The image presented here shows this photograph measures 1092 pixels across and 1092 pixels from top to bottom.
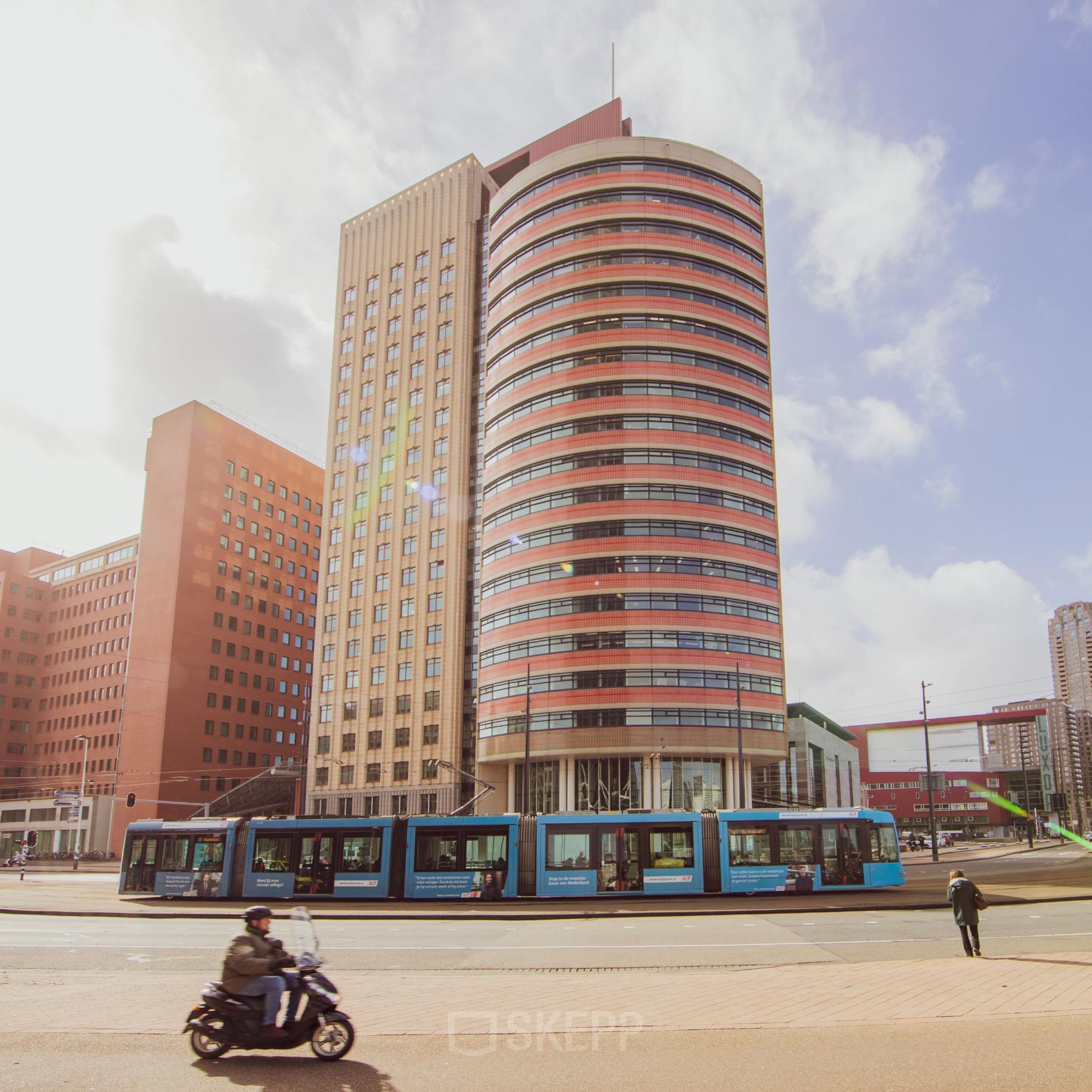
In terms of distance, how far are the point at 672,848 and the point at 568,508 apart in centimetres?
3590

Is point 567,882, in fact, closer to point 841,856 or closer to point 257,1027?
point 841,856

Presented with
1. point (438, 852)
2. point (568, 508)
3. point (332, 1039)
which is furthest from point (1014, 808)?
point (332, 1039)

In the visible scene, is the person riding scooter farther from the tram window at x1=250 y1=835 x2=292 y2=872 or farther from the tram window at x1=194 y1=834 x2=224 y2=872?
the tram window at x1=194 y1=834 x2=224 y2=872

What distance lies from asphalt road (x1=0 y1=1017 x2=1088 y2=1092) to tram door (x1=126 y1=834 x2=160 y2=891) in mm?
27114

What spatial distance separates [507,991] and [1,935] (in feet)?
55.0

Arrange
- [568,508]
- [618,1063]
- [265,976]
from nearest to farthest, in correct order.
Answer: [618,1063]
[265,976]
[568,508]

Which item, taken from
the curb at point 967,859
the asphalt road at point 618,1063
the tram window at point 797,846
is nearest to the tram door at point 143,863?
the tram window at point 797,846

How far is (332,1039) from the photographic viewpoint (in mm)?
10258

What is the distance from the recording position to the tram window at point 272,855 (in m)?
34.3

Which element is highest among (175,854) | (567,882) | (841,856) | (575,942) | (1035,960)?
Result: (841,856)

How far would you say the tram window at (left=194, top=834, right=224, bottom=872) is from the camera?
3503 centimetres

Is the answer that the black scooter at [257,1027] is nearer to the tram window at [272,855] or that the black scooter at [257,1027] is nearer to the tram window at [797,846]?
the tram window at [797,846]

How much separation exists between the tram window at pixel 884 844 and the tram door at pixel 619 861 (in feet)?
26.7

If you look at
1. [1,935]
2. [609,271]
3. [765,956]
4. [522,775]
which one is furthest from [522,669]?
[765,956]
